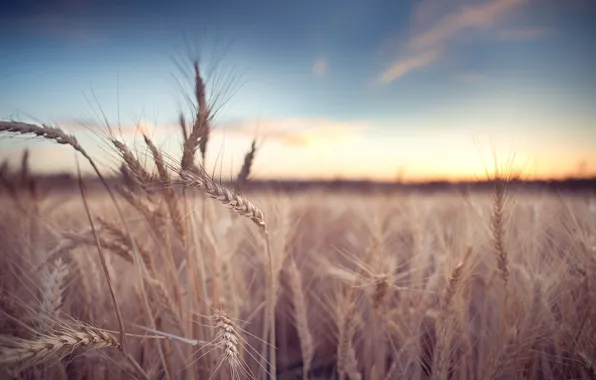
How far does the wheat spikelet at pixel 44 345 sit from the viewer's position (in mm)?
670

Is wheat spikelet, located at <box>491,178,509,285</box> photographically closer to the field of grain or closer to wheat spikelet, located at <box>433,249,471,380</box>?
the field of grain

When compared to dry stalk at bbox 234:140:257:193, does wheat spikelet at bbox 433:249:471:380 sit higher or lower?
lower

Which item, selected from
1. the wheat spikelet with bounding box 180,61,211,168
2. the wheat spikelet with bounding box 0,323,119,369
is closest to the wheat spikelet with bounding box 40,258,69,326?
the wheat spikelet with bounding box 0,323,119,369

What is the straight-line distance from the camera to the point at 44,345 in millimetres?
738

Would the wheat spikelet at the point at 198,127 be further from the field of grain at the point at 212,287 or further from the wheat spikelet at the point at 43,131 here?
the wheat spikelet at the point at 43,131

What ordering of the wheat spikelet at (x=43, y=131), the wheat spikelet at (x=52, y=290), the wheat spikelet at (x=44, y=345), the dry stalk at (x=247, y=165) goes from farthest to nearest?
the dry stalk at (x=247, y=165)
the wheat spikelet at (x=52, y=290)
the wheat spikelet at (x=43, y=131)
the wheat spikelet at (x=44, y=345)

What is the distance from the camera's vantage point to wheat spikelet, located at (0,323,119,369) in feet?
2.20

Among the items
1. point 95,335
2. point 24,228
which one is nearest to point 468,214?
point 95,335

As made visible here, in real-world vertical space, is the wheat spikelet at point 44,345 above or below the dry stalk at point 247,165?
below

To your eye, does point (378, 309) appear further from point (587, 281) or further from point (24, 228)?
point (24, 228)

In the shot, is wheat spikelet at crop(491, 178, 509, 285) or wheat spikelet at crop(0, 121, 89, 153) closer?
wheat spikelet at crop(0, 121, 89, 153)

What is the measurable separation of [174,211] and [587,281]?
4.61 ft

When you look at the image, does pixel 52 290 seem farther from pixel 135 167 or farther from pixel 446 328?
pixel 446 328

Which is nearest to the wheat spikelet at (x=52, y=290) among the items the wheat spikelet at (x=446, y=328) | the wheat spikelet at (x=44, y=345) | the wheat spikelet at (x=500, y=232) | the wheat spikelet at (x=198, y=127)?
the wheat spikelet at (x=44, y=345)
